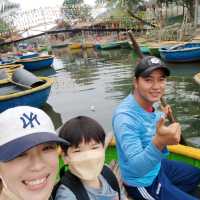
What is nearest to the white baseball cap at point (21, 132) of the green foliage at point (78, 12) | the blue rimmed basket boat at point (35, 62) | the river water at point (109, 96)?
the river water at point (109, 96)

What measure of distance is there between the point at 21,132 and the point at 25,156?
0.12 meters

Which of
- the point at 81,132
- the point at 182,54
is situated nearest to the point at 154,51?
the point at 182,54

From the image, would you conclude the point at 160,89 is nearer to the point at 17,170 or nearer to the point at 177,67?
the point at 17,170

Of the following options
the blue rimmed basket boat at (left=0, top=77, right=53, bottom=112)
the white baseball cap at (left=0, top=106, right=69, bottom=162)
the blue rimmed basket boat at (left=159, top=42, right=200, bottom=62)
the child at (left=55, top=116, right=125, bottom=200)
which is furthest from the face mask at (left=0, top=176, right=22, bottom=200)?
the blue rimmed basket boat at (left=159, top=42, right=200, bottom=62)

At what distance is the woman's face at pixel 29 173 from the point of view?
166 centimetres

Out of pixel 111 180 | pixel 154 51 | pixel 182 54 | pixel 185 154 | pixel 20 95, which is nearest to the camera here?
pixel 111 180

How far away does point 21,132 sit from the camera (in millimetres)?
1675

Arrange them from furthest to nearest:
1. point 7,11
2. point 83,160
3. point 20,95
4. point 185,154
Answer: point 7,11 → point 20,95 → point 185,154 → point 83,160

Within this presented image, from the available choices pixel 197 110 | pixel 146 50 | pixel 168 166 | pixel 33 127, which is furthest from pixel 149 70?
pixel 146 50

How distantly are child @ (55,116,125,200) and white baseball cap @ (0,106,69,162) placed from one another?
568mm

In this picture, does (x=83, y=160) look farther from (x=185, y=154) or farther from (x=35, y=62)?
(x=35, y=62)

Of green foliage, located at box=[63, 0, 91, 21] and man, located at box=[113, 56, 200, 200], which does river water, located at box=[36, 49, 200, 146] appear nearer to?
man, located at box=[113, 56, 200, 200]

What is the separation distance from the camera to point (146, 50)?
79.0 ft

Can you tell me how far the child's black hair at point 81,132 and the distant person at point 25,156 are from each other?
1.89 feet
